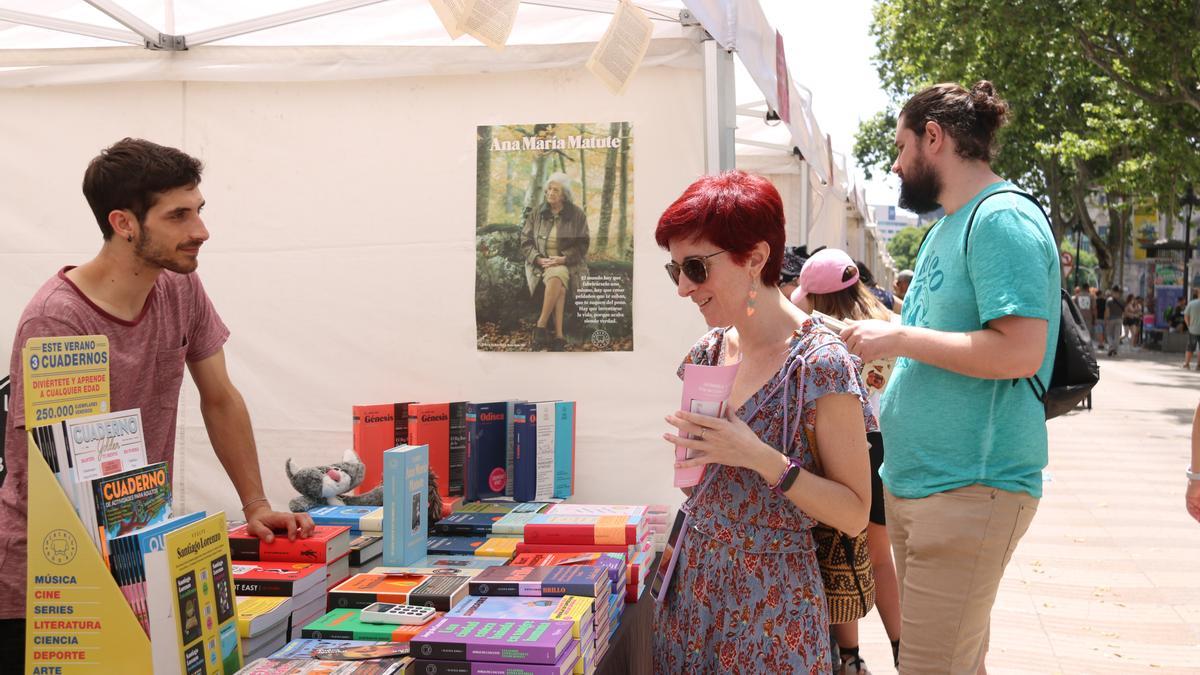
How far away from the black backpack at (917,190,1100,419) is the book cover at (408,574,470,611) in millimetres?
1425

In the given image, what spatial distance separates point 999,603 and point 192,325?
4426mm

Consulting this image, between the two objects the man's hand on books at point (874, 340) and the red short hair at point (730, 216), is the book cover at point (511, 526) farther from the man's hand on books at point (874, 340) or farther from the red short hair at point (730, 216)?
the red short hair at point (730, 216)

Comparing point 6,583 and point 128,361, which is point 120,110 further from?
point 6,583

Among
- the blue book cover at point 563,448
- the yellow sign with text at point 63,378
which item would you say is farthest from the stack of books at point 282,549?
the blue book cover at point 563,448

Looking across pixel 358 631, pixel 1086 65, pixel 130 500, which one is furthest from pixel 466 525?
pixel 1086 65

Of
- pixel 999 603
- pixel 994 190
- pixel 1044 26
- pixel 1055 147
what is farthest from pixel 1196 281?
pixel 994 190

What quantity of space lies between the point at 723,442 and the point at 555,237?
219 centimetres

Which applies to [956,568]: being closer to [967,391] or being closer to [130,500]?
[967,391]

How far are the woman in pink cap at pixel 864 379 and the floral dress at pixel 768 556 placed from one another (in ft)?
5.35

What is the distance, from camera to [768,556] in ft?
6.16

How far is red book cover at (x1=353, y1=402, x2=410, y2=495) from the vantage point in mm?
3598

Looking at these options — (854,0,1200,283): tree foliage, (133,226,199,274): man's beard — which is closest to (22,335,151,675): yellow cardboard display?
(133,226,199,274): man's beard

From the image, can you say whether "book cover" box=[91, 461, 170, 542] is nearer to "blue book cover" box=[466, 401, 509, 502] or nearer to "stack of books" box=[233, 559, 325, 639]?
"stack of books" box=[233, 559, 325, 639]

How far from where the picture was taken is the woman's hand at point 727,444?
1724mm
